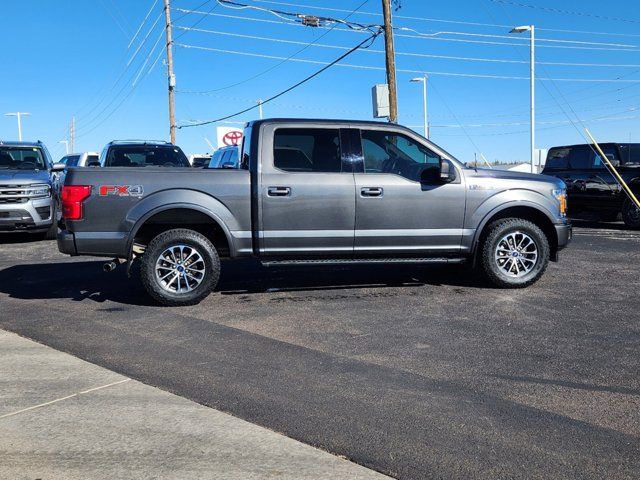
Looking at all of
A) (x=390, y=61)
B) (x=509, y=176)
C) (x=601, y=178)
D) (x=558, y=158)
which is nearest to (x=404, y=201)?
(x=509, y=176)

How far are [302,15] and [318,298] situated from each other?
616 inches

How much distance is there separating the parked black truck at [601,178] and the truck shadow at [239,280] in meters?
7.04

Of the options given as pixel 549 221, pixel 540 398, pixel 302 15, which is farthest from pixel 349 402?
pixel 302 15

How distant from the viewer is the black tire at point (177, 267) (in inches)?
263

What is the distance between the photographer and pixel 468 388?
4281 mm

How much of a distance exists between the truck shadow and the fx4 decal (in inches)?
49.6

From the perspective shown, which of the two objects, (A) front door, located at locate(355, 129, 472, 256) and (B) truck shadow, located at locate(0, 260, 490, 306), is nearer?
(A) front door, located at locate(355, 129, 472, 256)

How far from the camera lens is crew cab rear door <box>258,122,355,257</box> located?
689 cm

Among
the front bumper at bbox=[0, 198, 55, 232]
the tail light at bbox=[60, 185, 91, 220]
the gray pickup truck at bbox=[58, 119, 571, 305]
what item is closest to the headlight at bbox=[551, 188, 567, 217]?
the gray pickup truck at bbox=[58, 119, 571, 305]

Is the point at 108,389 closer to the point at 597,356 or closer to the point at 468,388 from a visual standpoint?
the point at 468,388

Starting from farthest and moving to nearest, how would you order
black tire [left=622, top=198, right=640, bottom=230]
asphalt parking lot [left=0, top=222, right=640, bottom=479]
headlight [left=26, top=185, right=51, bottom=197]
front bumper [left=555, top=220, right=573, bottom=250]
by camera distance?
black tire [left=622, top=198, right=640, bottom=230] → headlight [left=26, top=185, right=51, bottom=197] → front bumper [left=555, top=220, right=573, bottom=250] → asphalt parking lot [left=0, top=222, right=640, bottom=479]

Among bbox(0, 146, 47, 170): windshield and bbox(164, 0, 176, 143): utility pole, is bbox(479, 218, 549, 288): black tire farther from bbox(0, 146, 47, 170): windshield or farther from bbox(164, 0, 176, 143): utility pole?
bbox(164, 0, 176, 143): utility pole

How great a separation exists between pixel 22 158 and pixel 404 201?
9667 millimetres

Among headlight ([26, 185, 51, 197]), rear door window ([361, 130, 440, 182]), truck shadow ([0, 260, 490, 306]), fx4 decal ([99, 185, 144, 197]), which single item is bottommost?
truck shadow ([0, 260, 490, 306])
